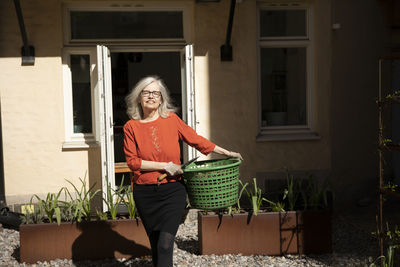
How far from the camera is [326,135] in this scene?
6.89 meters

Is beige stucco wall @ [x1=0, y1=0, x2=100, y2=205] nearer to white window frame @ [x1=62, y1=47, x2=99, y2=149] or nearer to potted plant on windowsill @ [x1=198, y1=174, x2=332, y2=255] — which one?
white window frame @ [x1=62, y1=47, x2=99, y2=149]

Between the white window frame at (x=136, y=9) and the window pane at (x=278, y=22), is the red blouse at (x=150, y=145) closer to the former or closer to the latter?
the white window frame at (x=136, y=9)

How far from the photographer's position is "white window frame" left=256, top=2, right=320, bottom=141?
22.4 ft

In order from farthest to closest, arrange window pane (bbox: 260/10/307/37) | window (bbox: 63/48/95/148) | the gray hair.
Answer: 1. window pane (bbox: 260/10/307/37)
2. window (bbox: 63/48/95/148)
3. the gray hair

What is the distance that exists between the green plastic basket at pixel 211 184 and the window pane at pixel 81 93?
366 centimetres

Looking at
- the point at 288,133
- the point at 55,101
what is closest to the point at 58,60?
the point at 55,101

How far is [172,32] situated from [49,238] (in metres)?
3.43

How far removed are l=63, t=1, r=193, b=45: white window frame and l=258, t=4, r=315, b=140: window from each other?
3.64ft

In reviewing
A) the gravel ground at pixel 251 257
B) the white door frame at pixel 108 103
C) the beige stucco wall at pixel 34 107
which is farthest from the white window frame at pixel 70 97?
the gravel ground at pixel 251 257

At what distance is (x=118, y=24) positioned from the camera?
21.7 ft

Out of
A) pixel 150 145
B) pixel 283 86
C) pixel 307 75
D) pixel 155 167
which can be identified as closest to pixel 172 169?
pixel 155 167

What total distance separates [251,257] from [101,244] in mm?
1523

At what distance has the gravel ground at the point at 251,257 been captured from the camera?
4.53 m

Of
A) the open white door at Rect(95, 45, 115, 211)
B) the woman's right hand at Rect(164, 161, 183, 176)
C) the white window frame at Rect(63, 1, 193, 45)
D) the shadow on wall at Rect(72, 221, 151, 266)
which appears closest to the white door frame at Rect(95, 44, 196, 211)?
the open white door at Rect(95, 45, 115, 211)
